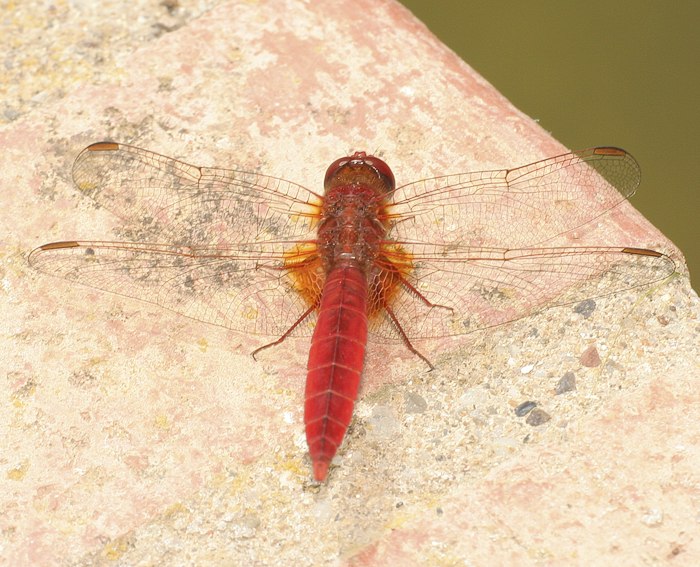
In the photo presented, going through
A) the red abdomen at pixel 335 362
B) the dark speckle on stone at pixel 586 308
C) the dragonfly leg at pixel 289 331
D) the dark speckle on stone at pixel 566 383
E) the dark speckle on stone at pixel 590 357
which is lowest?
the dragonfly leg at pixel 289 331

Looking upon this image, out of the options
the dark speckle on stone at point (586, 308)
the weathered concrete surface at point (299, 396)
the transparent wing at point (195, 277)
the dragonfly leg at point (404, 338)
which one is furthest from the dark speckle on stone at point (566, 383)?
the transparent wing at point (195, 277)

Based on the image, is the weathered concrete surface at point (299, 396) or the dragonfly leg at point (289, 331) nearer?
the weathered concrete surface at point (299, 396)

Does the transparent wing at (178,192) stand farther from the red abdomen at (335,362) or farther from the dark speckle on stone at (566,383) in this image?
the dark speckle on stone at (566,383)

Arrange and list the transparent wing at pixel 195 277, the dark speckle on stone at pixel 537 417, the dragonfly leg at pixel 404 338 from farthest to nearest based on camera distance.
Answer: the transparent wing at pixel 195 277 < the dragonfly leg at pixel 404 338 < the dark speckle on stone at pixel 537 417

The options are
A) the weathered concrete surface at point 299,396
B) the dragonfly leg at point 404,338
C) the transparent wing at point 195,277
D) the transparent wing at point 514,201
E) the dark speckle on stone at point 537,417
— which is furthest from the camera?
the transparent wing at point 514,201

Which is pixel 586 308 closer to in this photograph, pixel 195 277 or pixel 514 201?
pixel 514 201

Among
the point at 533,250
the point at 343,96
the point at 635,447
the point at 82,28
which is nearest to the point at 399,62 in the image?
the point at 343,96

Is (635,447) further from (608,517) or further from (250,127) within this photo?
(250,127)

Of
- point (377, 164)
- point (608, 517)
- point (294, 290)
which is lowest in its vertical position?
point (294, 290)

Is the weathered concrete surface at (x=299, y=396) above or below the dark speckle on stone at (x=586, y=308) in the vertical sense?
below
